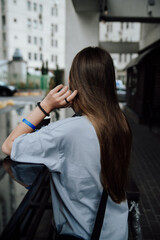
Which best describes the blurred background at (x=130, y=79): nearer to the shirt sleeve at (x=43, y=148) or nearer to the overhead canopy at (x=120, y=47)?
the overhead canopy at (x=120, y=47)

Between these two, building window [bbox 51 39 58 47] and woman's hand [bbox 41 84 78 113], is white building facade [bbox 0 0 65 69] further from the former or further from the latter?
woman's hand [bbox 41 84 78 113]

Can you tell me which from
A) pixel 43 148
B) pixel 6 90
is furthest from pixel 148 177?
pixel 6 90

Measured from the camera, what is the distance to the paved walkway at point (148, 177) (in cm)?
290

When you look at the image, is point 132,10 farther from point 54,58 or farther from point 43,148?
point 54,58

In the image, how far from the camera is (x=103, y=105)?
114 cm

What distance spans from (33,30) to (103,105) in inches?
1985

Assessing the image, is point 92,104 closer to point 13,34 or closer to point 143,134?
point 143,134

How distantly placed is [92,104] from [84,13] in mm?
4638

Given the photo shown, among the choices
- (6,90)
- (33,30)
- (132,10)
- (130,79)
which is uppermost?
(33,30)

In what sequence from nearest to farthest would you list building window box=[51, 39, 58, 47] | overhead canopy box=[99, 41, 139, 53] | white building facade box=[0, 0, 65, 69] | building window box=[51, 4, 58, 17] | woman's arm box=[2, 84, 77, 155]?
woman's arm box=[2, 84, 77, 155]
overhead canopy box=[99, 41, 139, 53]
white building facade box=[0, 0, 65, 69]
building window box=[51, 4, 58, 17]
building window box=[51, 39, 58, 47]

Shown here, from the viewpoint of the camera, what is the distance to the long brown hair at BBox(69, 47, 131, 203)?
3.65 ft

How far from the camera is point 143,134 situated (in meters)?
8.06

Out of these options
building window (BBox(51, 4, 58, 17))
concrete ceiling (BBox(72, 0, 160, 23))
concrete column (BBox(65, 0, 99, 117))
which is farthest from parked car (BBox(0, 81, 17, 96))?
building window (BBox(51, 4, 58, 17))

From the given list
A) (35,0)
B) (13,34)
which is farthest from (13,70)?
(35,0)
